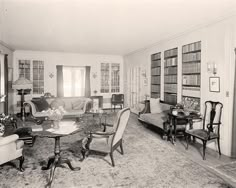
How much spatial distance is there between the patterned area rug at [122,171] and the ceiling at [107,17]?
8.85 feet

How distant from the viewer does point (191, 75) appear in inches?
189

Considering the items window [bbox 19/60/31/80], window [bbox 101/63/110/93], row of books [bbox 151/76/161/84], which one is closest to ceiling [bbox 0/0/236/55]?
row of books [bbox 151/76/161/84]

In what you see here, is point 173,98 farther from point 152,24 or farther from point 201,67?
point 152,24

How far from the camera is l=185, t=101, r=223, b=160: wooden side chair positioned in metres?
3.45

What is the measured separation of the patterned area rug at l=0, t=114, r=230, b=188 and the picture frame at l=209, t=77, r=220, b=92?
5.06 ft

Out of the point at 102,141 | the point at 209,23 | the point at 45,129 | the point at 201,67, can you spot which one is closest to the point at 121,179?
the point at 102,141

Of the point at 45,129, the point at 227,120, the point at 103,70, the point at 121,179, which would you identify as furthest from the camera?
the point at 103,70

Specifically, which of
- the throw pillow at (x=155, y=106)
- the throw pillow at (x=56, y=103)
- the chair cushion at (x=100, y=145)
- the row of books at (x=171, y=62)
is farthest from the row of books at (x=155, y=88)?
the chair cushion at (x=100, y=145)

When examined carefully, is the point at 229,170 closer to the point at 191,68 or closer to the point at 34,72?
the point at 191,68

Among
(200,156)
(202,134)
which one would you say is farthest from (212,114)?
(200,156)

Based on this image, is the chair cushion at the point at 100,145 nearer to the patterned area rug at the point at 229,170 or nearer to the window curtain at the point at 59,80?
the patterned area rug at the point at 229,170

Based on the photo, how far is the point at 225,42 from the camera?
145 inches

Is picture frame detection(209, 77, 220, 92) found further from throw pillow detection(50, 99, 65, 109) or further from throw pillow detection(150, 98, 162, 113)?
throw pillow detection(50, 99, 65, 109)

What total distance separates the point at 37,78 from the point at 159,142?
636 centimetres
